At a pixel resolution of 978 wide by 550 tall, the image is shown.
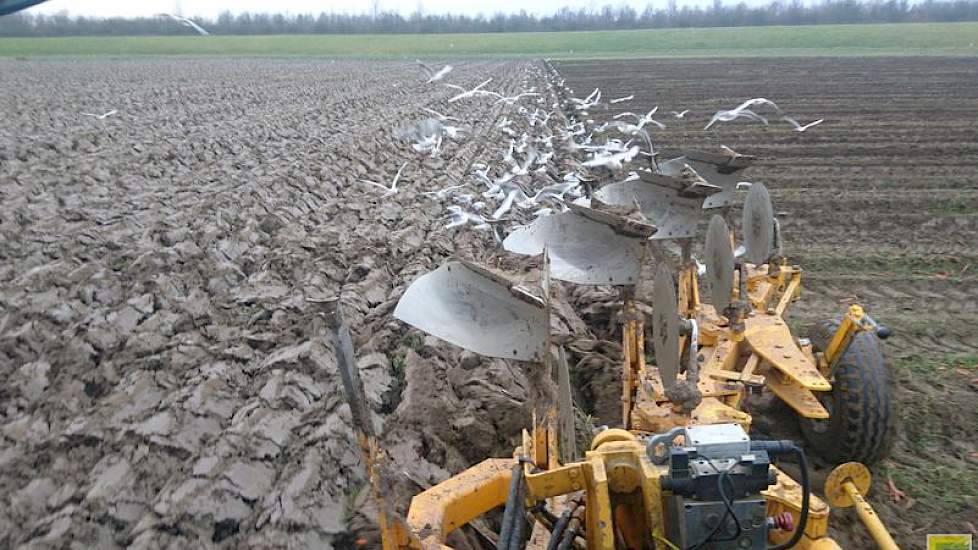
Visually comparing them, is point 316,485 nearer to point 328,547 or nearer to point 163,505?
point 328,547

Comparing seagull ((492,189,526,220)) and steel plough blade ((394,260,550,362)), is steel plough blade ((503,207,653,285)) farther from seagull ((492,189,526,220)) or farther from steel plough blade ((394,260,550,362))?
seagull ((492,189,526,220))

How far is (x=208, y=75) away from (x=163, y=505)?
2661cm

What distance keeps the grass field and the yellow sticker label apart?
40.6 m

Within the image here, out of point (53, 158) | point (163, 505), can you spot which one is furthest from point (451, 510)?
point (53, 158)

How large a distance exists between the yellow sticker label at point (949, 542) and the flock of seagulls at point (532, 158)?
2.14 m

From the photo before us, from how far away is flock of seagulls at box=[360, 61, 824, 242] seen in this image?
784 cm

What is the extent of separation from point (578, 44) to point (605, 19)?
18.1m

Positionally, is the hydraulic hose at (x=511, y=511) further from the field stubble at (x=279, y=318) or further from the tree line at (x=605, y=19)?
the tree line at (x=605, y=19)

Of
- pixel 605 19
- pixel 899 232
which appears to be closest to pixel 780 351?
pixel 899 232

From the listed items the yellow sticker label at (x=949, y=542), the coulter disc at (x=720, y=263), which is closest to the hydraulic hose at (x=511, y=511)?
the yellow sticker label at (x=949, y=542)

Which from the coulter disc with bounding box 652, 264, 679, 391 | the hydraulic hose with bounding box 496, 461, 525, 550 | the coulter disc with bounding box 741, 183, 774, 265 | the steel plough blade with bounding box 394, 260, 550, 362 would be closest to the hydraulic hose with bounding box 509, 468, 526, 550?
the hydraulic hose with bounding box 496, 461, 525, 550

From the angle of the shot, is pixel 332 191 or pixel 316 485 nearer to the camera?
pixel 316 485

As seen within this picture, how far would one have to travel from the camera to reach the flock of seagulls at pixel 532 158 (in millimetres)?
7844

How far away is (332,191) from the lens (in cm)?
890
